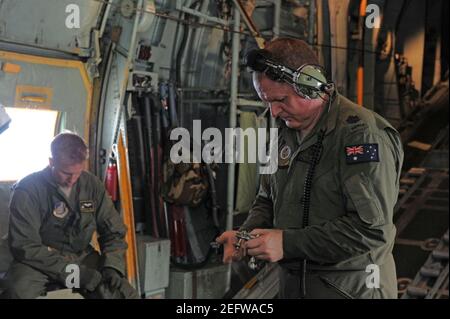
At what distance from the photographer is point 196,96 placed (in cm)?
300

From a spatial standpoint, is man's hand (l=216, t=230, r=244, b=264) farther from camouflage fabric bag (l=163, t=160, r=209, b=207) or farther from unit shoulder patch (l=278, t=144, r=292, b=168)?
camouflage fabric bag (l=163, t=160, r=209, b=207)

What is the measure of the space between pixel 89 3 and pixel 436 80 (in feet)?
21.5

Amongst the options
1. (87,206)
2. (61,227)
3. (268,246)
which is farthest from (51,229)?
(268,246)

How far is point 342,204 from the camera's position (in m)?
A: 1.66

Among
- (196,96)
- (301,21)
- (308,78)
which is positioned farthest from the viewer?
(301,21)

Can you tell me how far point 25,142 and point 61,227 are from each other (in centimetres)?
37

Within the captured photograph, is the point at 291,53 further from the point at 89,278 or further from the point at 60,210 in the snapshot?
the point at 89,278

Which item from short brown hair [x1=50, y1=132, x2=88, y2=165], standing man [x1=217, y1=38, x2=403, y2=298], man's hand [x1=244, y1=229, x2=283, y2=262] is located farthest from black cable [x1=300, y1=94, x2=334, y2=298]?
short brown hair [x1=50, y1=132, x2=88, y2=165]

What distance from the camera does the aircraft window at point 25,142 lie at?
6.31 ft

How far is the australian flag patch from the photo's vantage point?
1.57 m

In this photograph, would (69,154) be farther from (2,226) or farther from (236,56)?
(236,56)

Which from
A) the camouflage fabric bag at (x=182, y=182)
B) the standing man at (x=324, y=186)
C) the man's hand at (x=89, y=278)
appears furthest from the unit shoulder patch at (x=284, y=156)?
the camouflage fabric bag at (x=182, y=182)

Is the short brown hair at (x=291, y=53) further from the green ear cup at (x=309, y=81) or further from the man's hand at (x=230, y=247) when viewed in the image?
the man's hand at (x=230, y=247)

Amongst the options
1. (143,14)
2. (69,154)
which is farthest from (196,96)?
(69,154)
